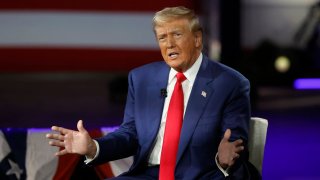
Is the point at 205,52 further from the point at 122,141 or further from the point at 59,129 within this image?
the point at 59,129

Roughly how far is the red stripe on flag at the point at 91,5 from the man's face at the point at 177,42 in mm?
5329

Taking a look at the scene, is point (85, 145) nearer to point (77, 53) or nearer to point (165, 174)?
point (165, 174)

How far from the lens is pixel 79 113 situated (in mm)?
4836

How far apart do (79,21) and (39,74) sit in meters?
0.80

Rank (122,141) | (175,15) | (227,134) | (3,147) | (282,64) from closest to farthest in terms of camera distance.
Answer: (227,134) → (175,15) → (122,141) → (3,147) → (282,64)

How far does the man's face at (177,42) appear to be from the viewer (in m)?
1.70

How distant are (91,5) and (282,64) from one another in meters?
2.23

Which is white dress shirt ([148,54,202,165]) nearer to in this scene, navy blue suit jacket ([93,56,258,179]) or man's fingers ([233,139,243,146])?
navy blue suit jacket ([93,56,258,179])

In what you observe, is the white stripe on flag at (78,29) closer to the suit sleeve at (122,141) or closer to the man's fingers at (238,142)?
the suit sleeve at (122,141)

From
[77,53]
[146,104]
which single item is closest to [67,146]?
[146,104]

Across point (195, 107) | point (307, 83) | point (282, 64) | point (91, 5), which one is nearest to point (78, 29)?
point (91, 5)

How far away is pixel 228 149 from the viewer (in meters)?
1.60

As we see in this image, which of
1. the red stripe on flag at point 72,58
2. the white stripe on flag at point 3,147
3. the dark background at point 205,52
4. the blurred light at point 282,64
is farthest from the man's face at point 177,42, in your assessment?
the red stripe on flag at point 72,58

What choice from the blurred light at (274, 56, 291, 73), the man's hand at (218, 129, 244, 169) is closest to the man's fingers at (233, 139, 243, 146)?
the man's hand at (218, 129, 244, 169)
